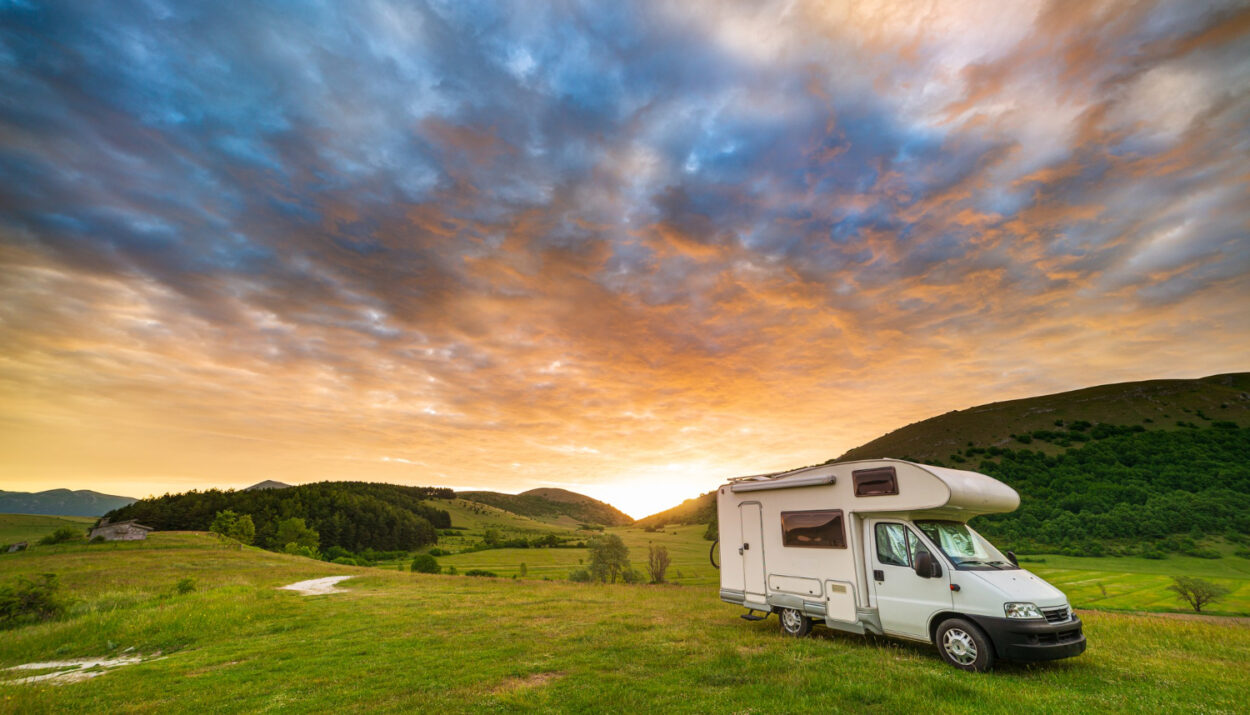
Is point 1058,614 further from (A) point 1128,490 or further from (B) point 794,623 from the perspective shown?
(A) point 1128,490

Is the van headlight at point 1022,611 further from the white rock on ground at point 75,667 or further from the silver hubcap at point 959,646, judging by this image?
the white rock on ground at point 75,667

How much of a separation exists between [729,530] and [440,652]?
8.75m

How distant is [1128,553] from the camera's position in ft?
144

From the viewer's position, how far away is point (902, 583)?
34.1 ft

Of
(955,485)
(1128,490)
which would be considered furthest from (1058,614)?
(1128,490)

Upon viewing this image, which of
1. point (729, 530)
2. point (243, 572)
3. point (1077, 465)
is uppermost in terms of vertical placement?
point (1077, 465)

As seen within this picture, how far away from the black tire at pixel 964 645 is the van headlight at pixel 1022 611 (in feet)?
2.28

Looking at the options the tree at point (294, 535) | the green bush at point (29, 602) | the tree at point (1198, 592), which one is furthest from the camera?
the tree at point (294, 535)

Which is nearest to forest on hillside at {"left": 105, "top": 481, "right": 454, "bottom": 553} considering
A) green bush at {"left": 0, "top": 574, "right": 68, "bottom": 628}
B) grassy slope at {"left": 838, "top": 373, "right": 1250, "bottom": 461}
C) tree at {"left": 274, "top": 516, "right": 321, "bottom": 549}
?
tree at {"left": 274, "top": 516, "right": 321, "bottom": 549}

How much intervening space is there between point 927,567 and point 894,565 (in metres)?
0.95

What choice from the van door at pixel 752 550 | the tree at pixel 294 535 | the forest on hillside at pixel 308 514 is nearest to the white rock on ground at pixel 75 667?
the van door at pixel 752 550

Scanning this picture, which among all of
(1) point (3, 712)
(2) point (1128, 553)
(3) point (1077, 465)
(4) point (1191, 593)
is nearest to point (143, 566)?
(1) point (3, 712)

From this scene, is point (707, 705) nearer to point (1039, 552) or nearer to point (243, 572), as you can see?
point (243, 572)

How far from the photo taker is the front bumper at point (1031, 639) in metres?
8.44
